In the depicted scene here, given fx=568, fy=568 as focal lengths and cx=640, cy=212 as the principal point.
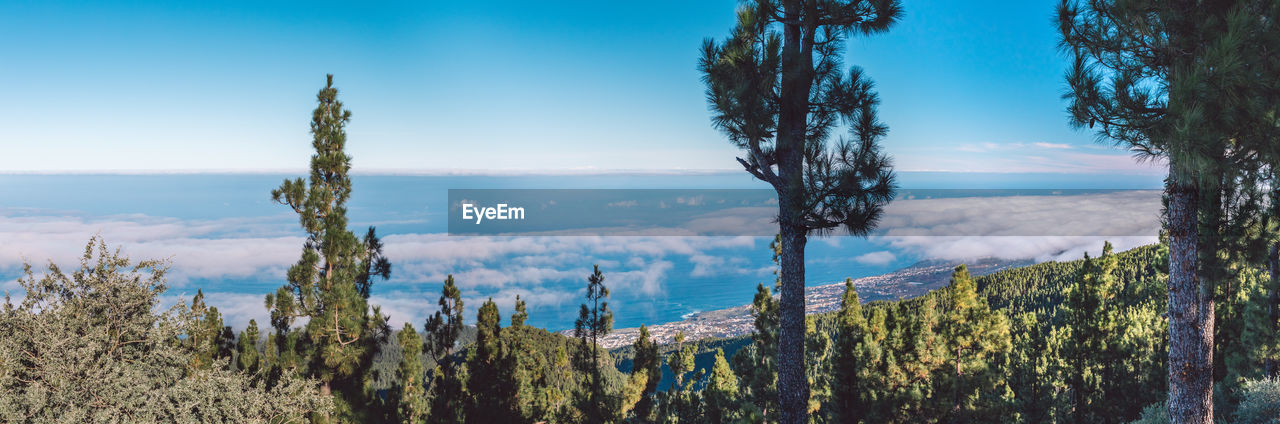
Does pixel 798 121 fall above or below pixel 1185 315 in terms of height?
above

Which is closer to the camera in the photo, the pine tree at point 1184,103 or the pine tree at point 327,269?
the pine tree at point 1184,103

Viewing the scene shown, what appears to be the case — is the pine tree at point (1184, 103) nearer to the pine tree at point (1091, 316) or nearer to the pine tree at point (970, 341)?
the pine tree at point (970, 341)

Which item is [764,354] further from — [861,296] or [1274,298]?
[861,296]

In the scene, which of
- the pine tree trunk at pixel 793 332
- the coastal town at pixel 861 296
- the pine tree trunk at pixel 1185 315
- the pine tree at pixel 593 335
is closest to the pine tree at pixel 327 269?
the pine tree at pixel 593 335

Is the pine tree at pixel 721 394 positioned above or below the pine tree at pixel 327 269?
below

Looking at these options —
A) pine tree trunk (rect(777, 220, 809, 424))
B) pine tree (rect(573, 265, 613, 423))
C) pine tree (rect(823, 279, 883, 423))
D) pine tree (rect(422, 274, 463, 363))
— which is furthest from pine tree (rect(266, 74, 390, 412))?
pine tree (rect(823, 279, 883, 423))

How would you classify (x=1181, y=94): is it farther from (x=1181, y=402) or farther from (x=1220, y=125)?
(x=1181, y=402)

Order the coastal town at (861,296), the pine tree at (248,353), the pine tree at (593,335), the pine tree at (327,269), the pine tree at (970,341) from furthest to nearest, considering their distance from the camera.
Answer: the coastal town at (861,296) → the pine tree at (593,335) → the pine tree at (970,341) → the pine tree at (248,353) → the pine tree at (327,269)

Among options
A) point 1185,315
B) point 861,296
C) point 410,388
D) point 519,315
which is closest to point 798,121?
point 1185,315
